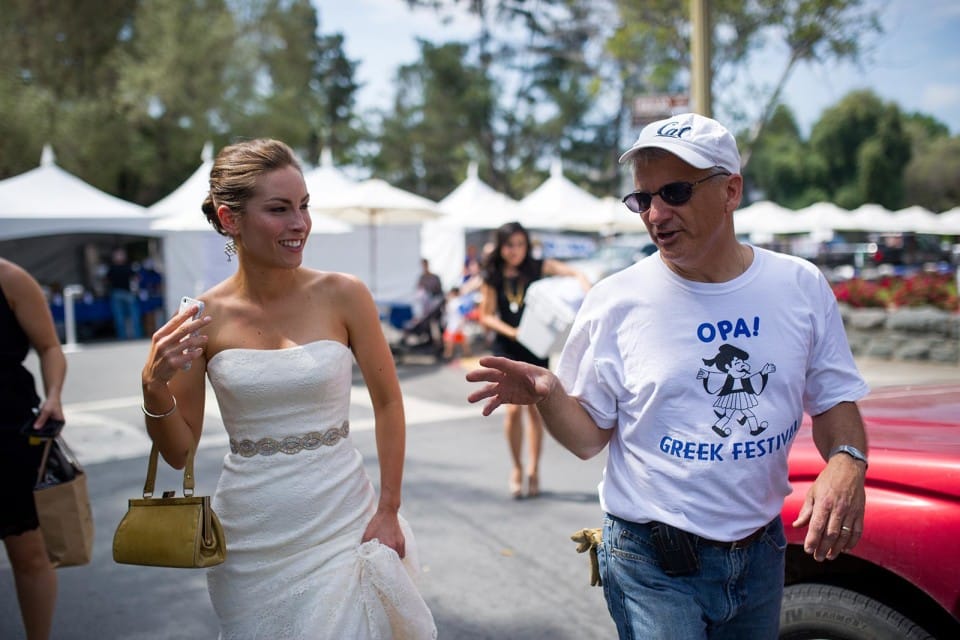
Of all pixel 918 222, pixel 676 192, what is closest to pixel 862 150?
pixel 918 222

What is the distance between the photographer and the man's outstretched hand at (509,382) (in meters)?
1.93

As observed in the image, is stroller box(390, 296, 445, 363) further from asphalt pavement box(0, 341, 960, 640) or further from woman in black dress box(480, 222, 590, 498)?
woman in black dress box(480, 222, 590, 498)

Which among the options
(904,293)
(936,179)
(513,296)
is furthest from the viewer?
(936,179)

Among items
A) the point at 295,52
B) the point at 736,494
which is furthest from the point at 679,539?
the point at 295,52

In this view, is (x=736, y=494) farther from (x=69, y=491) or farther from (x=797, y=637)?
(x=69, y=491)

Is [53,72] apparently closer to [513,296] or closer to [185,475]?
[513,296]

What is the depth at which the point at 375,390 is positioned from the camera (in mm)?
2479

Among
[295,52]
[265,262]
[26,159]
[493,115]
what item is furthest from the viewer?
[295,52]

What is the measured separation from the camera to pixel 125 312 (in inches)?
691

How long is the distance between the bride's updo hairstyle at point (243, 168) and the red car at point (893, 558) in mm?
1863

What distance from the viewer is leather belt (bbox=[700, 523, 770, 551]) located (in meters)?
1.96

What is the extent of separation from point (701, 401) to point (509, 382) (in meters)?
0.47

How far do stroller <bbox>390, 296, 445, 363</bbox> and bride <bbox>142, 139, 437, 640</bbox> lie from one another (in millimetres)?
10728

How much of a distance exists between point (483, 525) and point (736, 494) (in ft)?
11.7
